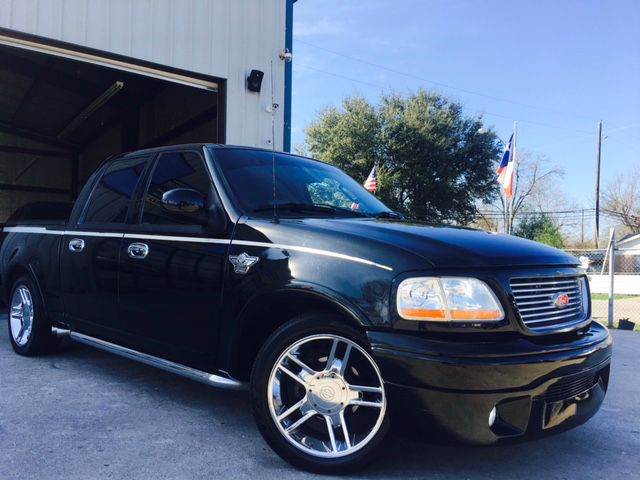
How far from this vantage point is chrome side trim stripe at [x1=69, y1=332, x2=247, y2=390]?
3105 millimetres

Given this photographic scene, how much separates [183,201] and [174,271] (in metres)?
0.45

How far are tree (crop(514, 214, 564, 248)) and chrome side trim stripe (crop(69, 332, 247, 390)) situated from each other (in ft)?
97.1

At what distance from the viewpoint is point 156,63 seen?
26.6 feet

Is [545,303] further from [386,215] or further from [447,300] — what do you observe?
[386,215]

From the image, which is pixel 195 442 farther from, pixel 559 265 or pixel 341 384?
pixel 559 265

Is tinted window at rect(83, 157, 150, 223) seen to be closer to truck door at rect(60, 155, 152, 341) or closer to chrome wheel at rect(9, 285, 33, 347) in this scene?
truck door at rect(60, 155, 152, 341)

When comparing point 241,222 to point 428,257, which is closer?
point 428,257

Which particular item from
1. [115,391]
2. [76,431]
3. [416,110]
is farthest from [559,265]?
[416,110]

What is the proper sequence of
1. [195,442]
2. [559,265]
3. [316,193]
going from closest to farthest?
[559,265], [195,442], [316,193]

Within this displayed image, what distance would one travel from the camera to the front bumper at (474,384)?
2.38 metres

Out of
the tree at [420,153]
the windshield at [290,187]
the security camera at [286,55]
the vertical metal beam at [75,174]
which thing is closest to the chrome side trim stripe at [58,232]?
the windshield at [290,187]

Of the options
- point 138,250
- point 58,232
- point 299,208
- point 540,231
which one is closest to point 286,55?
point 58,232

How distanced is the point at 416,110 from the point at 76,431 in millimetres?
28719

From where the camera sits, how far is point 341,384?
2.73 meters
